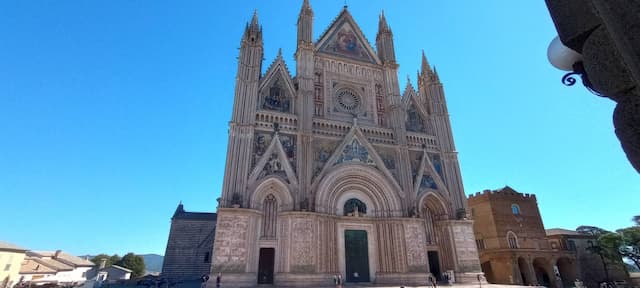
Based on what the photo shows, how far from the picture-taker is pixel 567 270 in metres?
29.8

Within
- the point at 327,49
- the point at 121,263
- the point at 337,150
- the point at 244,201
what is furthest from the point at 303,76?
the point at 121,263

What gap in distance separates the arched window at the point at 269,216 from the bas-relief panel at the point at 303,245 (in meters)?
1.28

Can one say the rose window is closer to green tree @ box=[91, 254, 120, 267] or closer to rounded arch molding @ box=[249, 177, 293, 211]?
rounded arch molding @ box=[249, 177, 293, 211]

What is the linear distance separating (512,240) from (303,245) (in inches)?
858

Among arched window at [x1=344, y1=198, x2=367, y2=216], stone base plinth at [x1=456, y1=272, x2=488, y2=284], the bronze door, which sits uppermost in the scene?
arched window at [x1=344, y1=198, x2=367, y2=216]

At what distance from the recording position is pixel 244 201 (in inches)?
687

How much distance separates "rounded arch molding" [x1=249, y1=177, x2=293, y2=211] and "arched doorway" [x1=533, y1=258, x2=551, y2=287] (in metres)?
25.5

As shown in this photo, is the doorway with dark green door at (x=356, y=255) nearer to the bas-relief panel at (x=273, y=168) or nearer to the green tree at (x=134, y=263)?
the bas-relief panel at (x=273, y=168)

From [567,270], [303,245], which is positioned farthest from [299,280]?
[567,270]

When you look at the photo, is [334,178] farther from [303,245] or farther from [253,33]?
[253,33]

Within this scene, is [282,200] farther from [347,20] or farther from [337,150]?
[347,20]

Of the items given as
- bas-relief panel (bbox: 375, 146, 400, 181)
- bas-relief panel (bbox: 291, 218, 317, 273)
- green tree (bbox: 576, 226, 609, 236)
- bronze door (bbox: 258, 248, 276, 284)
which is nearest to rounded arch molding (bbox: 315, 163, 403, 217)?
bas-relief panel (bbox: 375, 146, 400, 181)

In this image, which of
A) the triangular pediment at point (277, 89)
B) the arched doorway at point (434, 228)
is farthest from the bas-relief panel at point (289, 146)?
the arched doorway at point (434, 228)

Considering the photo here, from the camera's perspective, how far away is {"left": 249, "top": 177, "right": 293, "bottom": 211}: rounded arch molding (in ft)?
59.4
